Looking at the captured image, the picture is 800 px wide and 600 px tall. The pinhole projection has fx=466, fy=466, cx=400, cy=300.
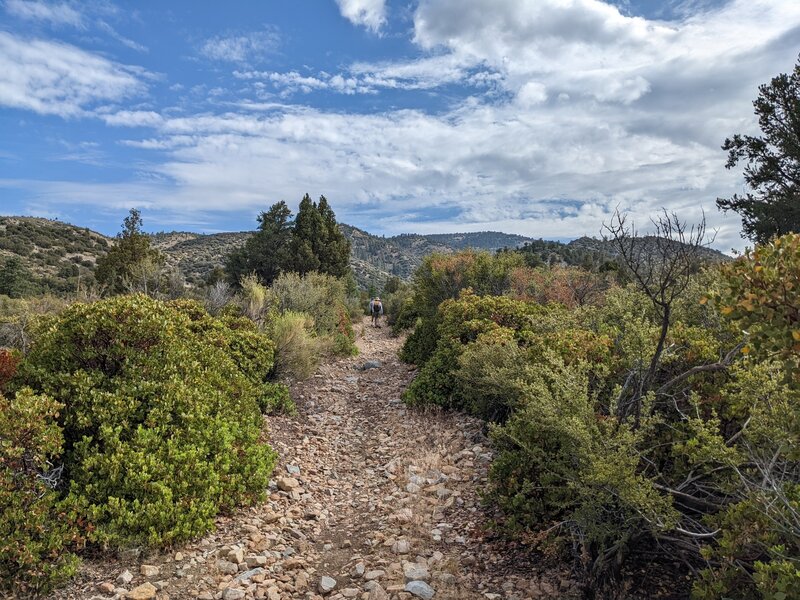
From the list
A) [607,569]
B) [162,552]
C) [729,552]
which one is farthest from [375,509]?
[729,552]

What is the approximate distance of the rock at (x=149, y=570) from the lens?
3.89 meters

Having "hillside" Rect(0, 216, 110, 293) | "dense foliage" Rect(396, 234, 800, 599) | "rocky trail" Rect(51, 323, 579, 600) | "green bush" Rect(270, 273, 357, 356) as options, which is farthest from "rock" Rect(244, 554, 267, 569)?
"hillside" Rect(0, 216, 110, 293)

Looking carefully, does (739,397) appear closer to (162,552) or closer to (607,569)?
(607,569)

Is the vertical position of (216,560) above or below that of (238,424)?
below

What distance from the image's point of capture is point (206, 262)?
54656mm

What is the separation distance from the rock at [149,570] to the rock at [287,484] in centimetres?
203

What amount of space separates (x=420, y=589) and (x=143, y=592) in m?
2.21

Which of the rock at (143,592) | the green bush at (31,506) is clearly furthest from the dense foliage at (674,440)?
the green bush at (31,506)

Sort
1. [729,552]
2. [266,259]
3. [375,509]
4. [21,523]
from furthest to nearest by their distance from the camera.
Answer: [266,259]
[375,509]
[21,523]
[729,552]

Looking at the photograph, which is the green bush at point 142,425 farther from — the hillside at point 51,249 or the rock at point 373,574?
the hillside at point 51,249

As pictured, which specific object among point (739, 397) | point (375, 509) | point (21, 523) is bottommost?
point (375, 509)

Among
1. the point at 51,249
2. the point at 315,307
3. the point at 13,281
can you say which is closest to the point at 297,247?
the point at 315,307

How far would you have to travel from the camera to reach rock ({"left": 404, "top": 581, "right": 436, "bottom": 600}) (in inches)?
152

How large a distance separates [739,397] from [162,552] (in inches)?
198
